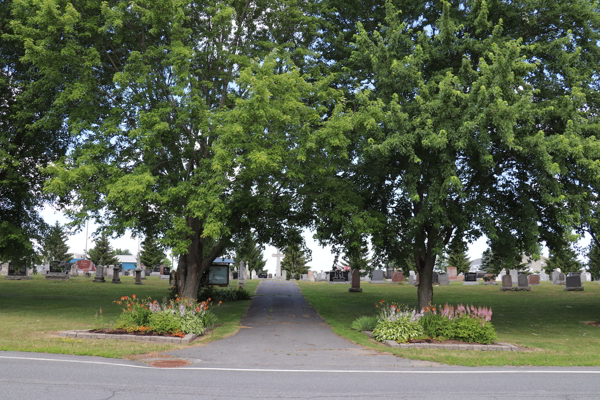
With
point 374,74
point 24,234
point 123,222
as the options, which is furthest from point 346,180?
point 24,234

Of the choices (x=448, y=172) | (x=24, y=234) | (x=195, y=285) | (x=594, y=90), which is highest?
(x=594, y=90)

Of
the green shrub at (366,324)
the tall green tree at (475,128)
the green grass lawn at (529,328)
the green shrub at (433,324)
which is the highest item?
the tall green tree at (475,128)

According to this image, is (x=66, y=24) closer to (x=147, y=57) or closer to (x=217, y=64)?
(x=147, y=57)

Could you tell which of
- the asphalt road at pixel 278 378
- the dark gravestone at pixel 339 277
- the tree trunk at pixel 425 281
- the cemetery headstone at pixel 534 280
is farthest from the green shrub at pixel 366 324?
the dark gravestone at pixel 339 277

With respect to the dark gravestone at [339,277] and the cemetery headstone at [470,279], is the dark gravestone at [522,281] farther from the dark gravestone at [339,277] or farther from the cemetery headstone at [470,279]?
the dark gravestone at [339,277]

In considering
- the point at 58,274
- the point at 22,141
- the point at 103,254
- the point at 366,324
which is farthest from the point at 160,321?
the point at 103,254

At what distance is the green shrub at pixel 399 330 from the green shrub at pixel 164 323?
562cm

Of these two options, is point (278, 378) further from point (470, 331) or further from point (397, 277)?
point (397, 277)

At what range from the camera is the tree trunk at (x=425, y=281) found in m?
18.3

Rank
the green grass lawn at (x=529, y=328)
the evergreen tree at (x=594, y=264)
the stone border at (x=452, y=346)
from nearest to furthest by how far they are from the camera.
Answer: the green grass lawn at (x=529, y=328)
the stone border at (x=452, y=346)
the evergreen tree at (x=594, y=264)

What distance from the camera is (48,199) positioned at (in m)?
21.8

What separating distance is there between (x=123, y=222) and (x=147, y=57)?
6034 millimetres

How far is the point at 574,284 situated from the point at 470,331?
86.8 ft

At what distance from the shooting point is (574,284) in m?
34.2
